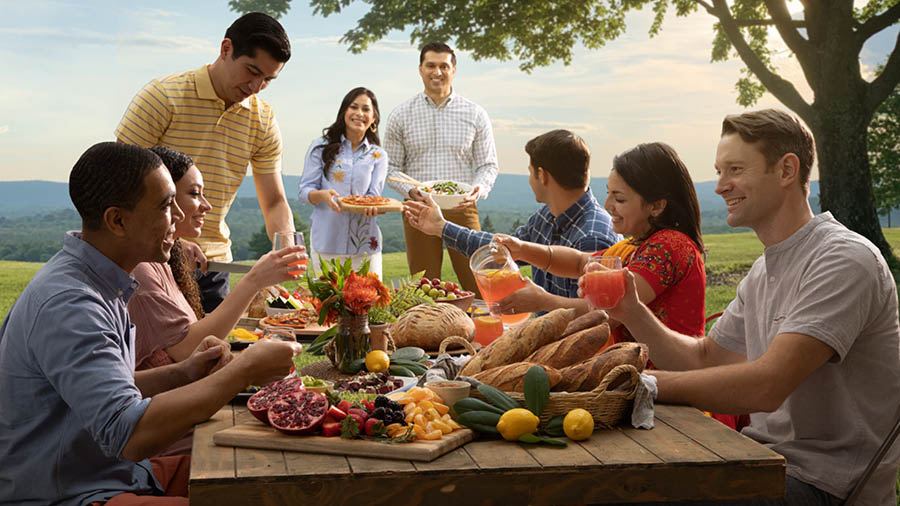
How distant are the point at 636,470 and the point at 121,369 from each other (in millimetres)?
1122

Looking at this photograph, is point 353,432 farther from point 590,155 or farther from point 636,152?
point 590,155

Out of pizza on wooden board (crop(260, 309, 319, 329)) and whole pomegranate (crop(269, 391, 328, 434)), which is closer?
whole pomegranate (crop(269, 391, 328, 434))

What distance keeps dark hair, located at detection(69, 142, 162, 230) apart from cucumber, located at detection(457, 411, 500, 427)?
94cm

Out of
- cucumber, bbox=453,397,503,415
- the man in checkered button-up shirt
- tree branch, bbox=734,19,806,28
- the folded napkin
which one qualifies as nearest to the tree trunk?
tree branch, bbox=734,19,806,28

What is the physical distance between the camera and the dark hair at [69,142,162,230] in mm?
1936

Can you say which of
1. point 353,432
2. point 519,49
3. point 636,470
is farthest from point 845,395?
point 519,49

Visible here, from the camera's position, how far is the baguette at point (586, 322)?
2232 millimetres

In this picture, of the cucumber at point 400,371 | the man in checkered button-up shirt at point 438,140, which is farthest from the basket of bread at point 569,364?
the man in checkered button-up shirt at point 438,140

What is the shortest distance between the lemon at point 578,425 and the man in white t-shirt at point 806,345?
1.36 feet

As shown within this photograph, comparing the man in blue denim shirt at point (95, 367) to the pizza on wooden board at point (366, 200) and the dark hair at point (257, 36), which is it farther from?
the pizza on wooden board at point (366, 200)

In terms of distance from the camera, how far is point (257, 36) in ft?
12.8

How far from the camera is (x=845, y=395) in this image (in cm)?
213

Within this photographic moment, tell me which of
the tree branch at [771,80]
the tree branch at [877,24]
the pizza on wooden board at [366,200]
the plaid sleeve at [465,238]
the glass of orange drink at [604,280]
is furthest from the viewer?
the tree branch at [771,80]

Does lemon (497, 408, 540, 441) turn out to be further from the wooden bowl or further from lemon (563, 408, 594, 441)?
the wooden bowl
